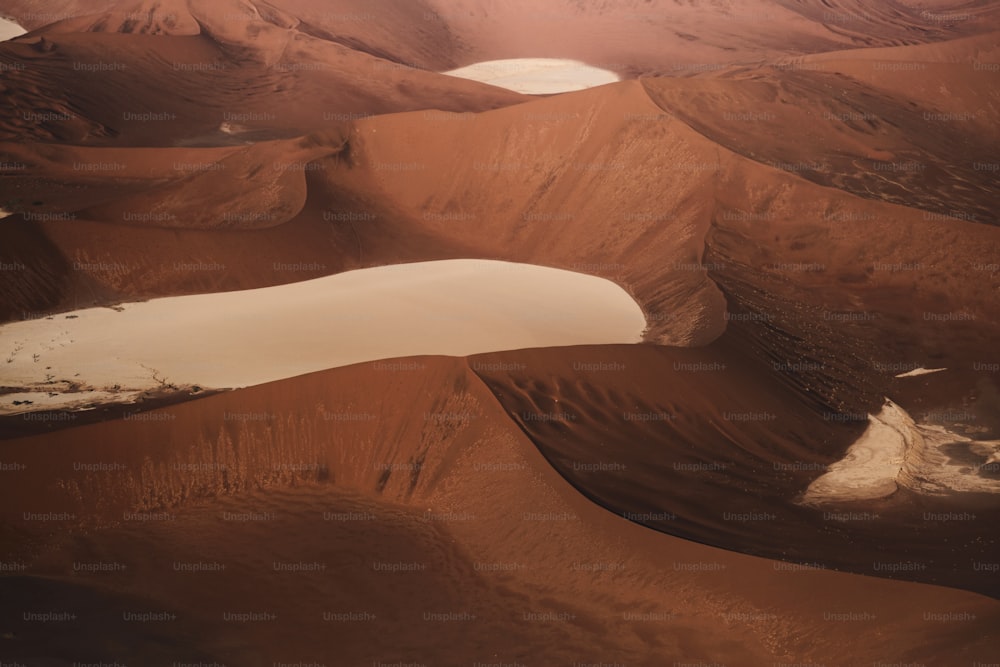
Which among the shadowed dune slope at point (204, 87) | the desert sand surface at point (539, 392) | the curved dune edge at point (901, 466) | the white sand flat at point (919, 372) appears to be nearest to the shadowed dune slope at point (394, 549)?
the desert sand surface at point (539, 392)

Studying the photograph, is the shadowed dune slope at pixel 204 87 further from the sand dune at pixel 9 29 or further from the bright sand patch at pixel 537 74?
the sand dune at pixel 9 29

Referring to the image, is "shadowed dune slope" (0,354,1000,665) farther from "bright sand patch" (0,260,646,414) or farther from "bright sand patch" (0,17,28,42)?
"bright sand patch" (0,17,28,42)

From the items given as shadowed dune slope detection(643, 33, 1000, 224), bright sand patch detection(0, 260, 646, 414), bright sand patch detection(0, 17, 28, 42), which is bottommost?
Result: bright sand patch detection(0, 260, 646, 414)

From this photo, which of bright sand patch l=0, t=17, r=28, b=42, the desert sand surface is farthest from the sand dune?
the desert sand surface

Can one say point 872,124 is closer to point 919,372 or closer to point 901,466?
point 919,372

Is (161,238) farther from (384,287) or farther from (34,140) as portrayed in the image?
(34,140)

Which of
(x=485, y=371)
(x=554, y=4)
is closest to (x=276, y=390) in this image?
(x=485, y=371)
